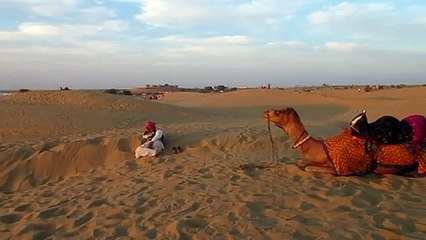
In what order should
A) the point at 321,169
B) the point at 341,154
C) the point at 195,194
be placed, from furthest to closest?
the point at 321,169 → the point at 341,154 → the point at 195,194

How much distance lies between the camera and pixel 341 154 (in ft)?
23.4

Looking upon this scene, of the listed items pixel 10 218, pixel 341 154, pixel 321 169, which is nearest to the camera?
pixel 10 218

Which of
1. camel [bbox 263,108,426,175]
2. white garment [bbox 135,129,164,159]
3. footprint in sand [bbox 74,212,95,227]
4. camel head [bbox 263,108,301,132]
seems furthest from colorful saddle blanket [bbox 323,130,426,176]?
white garment [bbox 135,129,164,159]

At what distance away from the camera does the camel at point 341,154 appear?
23.4ft

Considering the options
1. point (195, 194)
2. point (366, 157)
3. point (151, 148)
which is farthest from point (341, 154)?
point (151, 148)

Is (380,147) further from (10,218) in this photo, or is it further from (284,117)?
(10,218)

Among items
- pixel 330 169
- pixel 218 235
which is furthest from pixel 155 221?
pixel 330 169

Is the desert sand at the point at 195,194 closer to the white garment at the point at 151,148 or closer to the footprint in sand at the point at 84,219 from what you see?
the footprint in sand at the point at 84,219

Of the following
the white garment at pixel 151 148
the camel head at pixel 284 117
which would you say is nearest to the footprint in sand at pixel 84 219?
the camel head at pixel 284 117

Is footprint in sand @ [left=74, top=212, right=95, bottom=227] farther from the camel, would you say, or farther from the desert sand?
the camel

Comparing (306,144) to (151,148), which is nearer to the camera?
(306,144)

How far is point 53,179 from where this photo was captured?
32.6 ft

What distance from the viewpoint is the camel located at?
7125 millimetres

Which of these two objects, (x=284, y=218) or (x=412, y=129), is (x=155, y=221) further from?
(x=412, y=129)
